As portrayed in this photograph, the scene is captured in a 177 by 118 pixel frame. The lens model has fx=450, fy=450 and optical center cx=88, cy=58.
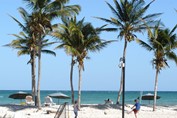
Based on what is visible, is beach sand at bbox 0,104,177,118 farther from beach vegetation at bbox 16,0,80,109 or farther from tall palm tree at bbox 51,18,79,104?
tall palm tree at bbox 51,18,79,104

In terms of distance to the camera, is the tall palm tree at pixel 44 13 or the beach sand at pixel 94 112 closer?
the beach sand at pixel 94 112

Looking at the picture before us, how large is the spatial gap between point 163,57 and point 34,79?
10.8m

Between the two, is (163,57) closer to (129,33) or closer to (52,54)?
(129,33)

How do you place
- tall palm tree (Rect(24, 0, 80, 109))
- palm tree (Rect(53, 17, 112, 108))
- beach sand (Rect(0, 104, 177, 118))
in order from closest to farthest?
beach sand (Rect(0, 104, 177, 118)) → tall palm tree (Rect(24, 0, 80, 109)) → palm tree (Rect(53, 17, 112, 108))

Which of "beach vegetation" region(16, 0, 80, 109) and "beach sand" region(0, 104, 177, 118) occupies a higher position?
"beach vegetation" region(16, 0, 80, 109)

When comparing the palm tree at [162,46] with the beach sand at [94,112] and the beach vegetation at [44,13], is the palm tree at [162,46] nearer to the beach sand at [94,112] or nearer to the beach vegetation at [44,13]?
the beach sand at [94,112]

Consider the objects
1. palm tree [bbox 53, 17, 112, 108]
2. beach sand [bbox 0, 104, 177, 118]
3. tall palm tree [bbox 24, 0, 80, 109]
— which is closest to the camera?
beach sand [bbox 0, 104, 177, 118]

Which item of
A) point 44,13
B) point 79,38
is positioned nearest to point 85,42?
point 79,38

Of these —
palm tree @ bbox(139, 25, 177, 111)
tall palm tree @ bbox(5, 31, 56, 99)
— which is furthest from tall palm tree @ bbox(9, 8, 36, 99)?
palm tree @ bbox(139, 25, 177, 111)

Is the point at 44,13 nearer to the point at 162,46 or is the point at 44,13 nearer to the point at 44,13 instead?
the point at 44,13

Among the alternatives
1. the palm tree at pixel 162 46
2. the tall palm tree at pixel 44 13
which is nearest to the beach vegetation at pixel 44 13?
the tall palm tree at pixel 44 13

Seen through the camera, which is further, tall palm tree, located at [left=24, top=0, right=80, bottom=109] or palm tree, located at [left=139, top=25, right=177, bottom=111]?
palm tree, located at [left=139, top=25, right=177, bottom=111]

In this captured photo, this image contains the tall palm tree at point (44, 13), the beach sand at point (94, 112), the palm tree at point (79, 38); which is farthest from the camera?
the palm tree at point (79, 38)

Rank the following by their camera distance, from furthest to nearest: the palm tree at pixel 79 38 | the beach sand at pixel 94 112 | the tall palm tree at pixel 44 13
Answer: the palm tree at pixel 79 38 → the tall palm tree at pixel 44 13 → the beach sand at pixel 94 112
